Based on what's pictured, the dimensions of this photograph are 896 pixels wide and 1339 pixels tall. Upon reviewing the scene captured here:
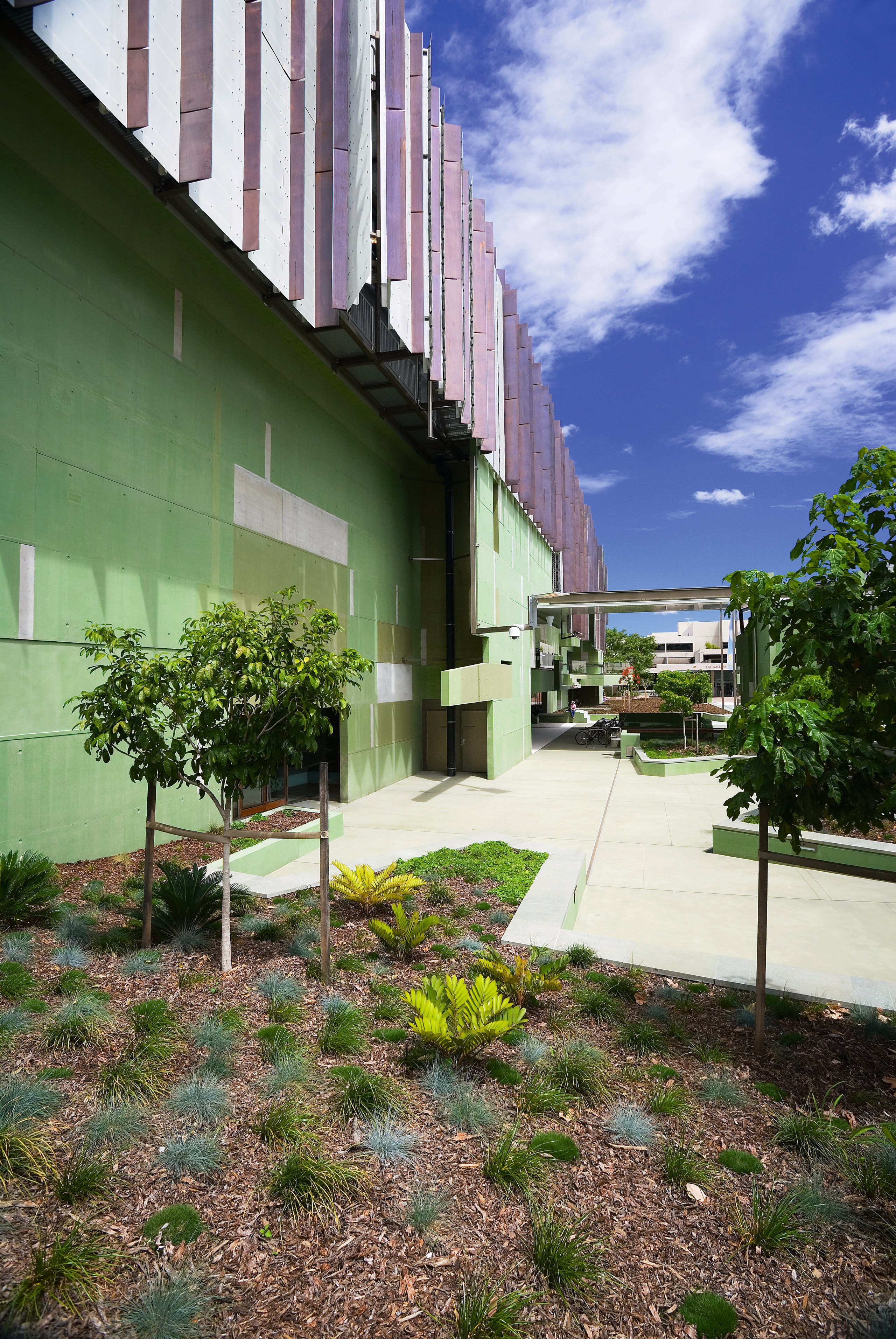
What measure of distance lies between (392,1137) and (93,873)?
6070 millimetres

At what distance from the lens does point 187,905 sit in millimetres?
6328

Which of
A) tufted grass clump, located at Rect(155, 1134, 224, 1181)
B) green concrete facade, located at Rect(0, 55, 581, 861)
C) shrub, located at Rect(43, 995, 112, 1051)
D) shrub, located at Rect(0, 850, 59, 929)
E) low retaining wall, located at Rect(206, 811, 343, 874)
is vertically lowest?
low retaining wall, located at Rect(206, 811, 343, 874)

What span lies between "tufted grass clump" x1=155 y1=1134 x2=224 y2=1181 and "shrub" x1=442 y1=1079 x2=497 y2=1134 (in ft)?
4.14

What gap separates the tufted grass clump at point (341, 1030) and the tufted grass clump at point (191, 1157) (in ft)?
3.48

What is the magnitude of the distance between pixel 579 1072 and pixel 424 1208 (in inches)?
57.3

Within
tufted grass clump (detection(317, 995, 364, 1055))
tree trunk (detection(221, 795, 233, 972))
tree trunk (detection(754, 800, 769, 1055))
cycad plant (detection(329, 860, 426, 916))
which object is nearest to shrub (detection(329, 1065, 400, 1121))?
tufted grass clump (detection(317, 995, 364, 1055))

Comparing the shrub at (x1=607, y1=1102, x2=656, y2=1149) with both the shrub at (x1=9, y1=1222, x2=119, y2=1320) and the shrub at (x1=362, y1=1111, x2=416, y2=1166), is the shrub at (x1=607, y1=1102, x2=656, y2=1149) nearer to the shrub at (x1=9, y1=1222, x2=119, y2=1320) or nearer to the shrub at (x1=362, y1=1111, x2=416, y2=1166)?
the shrub at (x1=362, y1=1111, x2=416, y2=1166)

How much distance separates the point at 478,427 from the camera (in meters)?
17.9

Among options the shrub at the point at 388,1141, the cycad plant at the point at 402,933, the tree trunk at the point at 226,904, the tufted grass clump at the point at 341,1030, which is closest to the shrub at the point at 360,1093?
the shrub at the point at 388,1141

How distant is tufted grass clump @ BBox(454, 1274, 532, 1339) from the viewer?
2.57 m

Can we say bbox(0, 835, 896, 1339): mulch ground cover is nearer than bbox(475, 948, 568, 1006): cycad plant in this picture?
Yes

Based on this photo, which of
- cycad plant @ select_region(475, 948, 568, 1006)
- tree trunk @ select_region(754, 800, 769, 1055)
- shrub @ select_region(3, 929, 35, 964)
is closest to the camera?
tree trunk @ select_region(754, 800, 769, 1055)

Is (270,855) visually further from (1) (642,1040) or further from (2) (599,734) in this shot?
(2) (599,734)

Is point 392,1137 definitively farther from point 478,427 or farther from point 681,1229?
point 478,427
